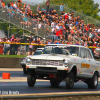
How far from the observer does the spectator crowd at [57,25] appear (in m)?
30.9

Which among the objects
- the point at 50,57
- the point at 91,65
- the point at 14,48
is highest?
Result: the point at 14,48

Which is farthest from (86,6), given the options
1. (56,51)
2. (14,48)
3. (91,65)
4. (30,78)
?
(30,78)

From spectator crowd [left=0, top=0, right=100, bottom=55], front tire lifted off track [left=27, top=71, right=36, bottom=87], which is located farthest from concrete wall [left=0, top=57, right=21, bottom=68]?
front tire lifted off track [left=27, top=71, right=36, bottom=87]

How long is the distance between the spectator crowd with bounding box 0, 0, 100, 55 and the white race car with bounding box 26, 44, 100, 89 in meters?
18.0

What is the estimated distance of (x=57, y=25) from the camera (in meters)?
32.5

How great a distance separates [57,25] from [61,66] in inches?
872

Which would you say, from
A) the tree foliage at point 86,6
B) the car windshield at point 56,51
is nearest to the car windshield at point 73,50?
the car windshield at point 56,51

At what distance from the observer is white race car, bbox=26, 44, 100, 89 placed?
10.6m

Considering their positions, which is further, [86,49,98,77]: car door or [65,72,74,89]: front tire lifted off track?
[86,49,98,77]: car door

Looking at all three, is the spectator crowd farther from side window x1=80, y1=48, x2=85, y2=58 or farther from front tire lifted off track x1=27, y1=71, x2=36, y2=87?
front tire lifted off track x1=27, y1=71, x2=36, y2=87

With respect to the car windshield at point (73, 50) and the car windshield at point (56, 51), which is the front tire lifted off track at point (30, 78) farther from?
the car windshield at point (73, 50)

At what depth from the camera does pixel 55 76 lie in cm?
1058

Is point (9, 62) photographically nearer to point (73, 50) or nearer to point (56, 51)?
point (56, 51)

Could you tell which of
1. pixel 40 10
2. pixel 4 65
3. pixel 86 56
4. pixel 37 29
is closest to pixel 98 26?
pixel 40 10
